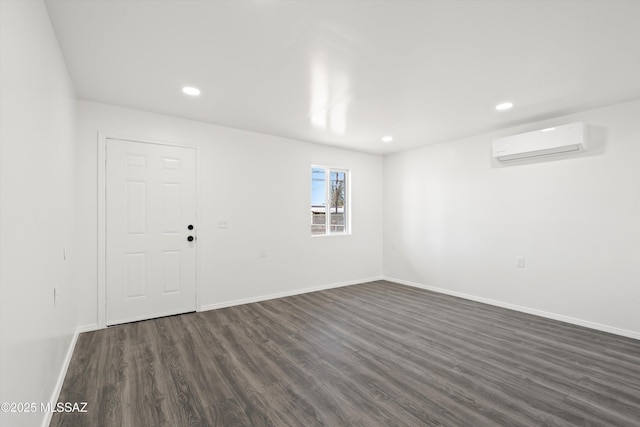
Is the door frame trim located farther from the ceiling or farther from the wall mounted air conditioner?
the wall mounted air conditioner

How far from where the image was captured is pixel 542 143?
3.61m

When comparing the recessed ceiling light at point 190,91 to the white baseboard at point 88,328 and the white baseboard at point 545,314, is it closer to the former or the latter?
the white baseboard at point 88,328

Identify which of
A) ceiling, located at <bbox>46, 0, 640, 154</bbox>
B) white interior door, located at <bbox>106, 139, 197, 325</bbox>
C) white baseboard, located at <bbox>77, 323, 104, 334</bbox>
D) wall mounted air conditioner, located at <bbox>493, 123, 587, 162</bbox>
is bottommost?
white baseboard, located at <bbox>77, 323, 104, 334</bbox>

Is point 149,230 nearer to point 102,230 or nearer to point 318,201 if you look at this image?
point 102,230

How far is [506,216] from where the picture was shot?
4.17 m

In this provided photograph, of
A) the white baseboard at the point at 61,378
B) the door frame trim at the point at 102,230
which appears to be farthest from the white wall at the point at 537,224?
the white baseboard at the point at 61,378

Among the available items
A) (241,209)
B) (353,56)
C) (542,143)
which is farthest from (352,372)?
(542,143)

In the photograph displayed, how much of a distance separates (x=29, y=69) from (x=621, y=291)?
212 inches

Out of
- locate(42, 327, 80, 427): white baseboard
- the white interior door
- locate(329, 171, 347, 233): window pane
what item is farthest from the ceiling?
locate(42, 327, 80, 427): white baseboard

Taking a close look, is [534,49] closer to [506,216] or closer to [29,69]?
[506,216]

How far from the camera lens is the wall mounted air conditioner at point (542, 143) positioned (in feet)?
11.1

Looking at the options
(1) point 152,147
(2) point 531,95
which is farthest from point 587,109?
(1) point 152,147

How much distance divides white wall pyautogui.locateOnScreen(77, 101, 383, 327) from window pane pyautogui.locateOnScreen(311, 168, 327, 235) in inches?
7.9

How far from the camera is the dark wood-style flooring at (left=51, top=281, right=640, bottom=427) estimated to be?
74.6 inches
